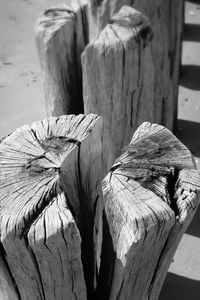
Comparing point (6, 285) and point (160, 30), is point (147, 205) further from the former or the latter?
point (160, 30)

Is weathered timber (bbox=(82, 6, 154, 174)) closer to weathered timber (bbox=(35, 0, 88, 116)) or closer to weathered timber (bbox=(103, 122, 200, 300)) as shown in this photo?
weathered timber (bbox=(35, 0, 88, 116))

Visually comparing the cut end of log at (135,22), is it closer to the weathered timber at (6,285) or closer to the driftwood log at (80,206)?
the driftwood log at (80,206)

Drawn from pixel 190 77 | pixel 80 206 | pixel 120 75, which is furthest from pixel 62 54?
pixel 190 77

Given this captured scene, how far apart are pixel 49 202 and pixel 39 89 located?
111 inches

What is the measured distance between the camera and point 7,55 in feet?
15.1

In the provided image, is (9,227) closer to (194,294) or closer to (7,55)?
(194,294)

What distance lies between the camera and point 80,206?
1.75 meters

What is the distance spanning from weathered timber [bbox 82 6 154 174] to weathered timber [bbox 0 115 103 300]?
0.40m

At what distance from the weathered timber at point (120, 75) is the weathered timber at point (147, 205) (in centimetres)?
50

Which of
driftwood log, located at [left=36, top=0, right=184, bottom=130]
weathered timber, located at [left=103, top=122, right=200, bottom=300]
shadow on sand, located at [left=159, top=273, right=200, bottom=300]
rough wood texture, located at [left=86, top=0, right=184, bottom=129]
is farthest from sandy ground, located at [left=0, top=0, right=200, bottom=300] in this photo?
weathered timber, located at [left=103, top=122, right=200, bottom=300]

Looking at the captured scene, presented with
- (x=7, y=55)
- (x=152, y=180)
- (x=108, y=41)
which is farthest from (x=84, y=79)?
(x=7, y=55)

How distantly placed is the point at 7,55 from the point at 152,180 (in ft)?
10.9

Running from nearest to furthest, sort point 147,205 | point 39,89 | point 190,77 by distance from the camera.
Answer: point 147,205, point 39,89, point 190,77

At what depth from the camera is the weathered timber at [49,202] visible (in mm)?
1431
